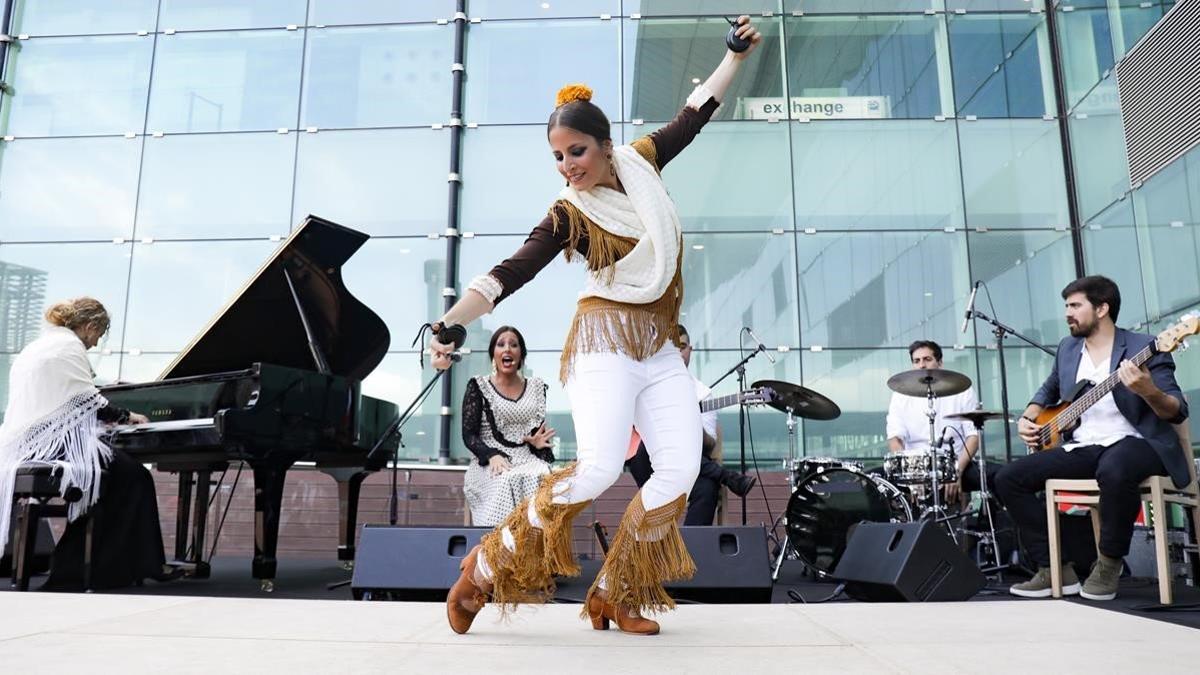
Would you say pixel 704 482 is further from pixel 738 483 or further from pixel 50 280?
pixel 50 280

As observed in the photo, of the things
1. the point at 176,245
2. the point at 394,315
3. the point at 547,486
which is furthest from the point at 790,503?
the point at 176,245

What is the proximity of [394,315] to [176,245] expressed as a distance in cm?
196

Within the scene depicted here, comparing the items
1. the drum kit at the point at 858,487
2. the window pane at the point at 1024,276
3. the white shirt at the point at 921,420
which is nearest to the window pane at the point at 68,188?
the drum kit at the point at 858,487

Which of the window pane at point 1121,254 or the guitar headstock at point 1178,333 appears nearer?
the guitar headstock at point 1178,333

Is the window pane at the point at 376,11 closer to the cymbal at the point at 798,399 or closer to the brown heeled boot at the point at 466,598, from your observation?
the cymbal at the point at 798,399

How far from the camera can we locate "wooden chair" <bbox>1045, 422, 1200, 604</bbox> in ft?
11.0

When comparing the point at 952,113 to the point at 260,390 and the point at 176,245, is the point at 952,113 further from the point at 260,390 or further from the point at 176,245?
the point at 176,245

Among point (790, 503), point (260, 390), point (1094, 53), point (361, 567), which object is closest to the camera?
point (361, 567)

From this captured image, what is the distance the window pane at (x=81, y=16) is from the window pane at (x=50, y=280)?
2.04 m

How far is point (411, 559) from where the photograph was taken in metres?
3.30

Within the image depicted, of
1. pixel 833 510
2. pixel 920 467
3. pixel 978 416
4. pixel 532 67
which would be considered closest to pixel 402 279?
pixel 532 67

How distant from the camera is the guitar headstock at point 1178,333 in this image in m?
3.21

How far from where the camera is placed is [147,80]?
809 centimetres

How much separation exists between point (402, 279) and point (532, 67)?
85.7 inches
